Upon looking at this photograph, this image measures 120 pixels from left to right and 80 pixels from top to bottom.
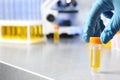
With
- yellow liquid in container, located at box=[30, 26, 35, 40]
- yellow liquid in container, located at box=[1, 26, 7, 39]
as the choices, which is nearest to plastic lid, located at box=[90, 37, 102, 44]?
yellow liquid in container, located at box=[30, 26, 35, 40]

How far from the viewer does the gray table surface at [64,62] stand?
0.71 metres

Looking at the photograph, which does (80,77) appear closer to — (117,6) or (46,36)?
(117,6)

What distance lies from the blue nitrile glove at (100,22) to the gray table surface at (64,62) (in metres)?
0.11

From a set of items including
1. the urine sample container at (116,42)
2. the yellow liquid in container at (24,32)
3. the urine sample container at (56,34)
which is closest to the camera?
the urine sample container at (116,42)

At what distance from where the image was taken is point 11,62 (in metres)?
0.86

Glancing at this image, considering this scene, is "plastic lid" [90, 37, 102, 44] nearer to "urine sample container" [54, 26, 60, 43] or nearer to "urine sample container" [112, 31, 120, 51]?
"urine sample container" [112, 31, 120, 51]

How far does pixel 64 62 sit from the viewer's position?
0.88 metres

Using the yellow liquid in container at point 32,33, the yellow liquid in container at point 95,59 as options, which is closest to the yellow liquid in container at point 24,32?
the yellow liquid in container at point 32,33

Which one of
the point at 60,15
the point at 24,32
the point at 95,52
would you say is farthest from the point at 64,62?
the point at 60,15

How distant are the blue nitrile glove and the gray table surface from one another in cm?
11

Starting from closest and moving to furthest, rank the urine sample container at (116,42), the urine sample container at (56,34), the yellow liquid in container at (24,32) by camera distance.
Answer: the urine sample container at (116,42) < the yellow liquid in container at (24,32) < the urine sample container at (56,34)

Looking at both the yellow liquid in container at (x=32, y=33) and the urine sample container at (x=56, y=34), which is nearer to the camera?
the yellow liquid in container at (x=32, y=33)

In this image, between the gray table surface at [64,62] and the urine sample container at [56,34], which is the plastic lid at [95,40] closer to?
the gray table surface at [64,62]

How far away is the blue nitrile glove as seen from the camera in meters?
0.69
